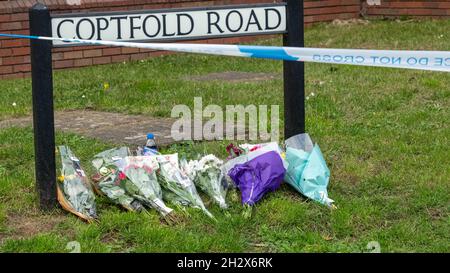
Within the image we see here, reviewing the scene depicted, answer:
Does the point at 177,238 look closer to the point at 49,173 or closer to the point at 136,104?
the point at 49,173

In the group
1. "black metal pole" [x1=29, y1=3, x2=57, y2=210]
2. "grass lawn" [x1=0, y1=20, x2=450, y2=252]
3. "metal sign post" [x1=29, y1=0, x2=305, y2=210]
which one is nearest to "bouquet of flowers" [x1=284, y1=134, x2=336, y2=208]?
"grass lawn" [x1=0, y1=20, x2=450, y2=252]

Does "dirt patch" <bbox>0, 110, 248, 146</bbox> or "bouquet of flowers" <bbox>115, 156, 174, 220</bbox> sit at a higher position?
"dirt patch" <bbox>0, 110, 248, 146</bbox>

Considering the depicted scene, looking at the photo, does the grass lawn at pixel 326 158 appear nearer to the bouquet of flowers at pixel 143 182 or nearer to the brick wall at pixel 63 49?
the bouquet of flowers at pixel 143 182

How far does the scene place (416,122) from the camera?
7172mm

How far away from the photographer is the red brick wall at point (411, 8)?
42.3ft

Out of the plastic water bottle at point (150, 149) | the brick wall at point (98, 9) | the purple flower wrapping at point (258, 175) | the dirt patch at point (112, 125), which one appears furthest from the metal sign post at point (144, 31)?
the brick wall at point (98, 9)

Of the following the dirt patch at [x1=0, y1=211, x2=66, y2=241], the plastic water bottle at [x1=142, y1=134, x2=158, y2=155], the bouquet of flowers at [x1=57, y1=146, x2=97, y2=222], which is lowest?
the dirt patch at [x1=0, y1=211, x2=66, y2=241]

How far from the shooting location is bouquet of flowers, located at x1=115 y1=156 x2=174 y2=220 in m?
5.14

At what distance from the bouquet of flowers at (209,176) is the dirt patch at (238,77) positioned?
13.2 ft

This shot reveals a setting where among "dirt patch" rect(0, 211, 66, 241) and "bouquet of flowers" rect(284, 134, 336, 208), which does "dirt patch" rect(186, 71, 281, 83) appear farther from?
"dirt patch" rect(0, 211, 66, 241)

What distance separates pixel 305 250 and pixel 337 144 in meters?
2.06

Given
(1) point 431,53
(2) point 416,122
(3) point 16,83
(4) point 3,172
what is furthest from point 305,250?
(3) point 16,83

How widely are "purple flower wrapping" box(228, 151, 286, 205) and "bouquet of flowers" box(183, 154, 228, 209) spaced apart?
9 centimetres
